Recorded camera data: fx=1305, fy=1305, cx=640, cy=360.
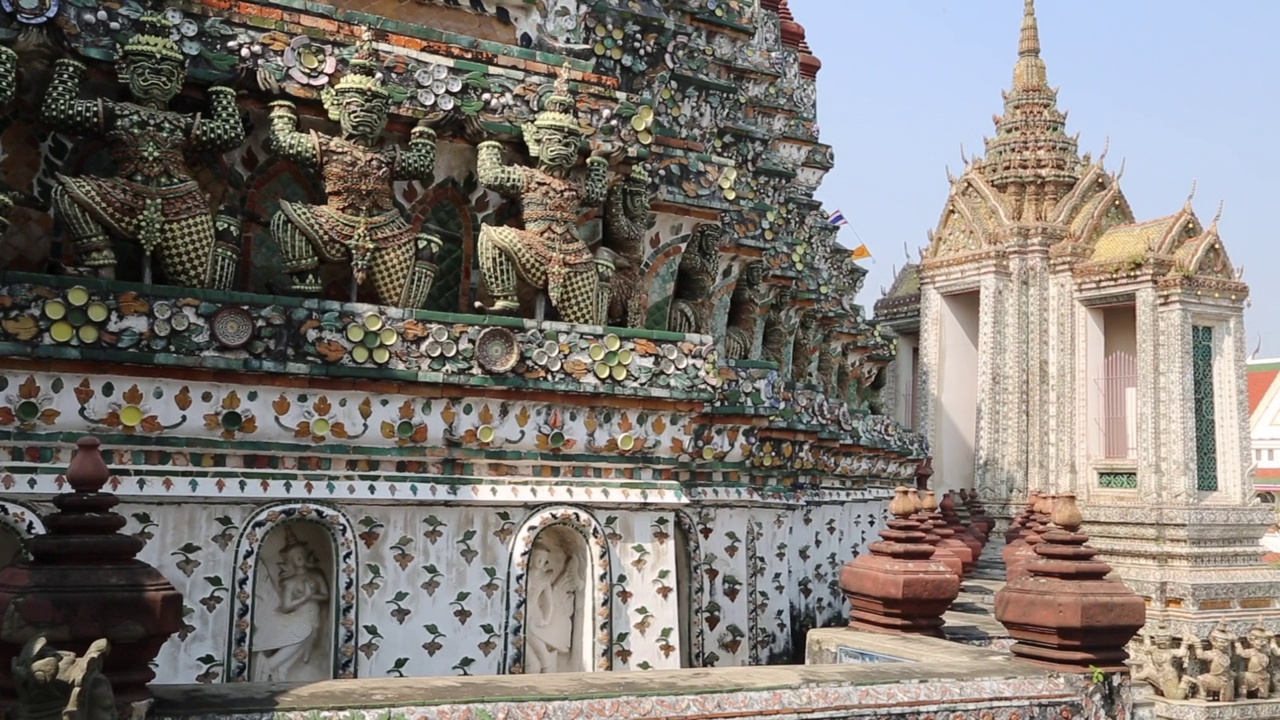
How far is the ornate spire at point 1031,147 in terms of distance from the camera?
29.2 metres

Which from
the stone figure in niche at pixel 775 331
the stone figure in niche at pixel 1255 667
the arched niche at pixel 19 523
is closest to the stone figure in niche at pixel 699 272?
the stone figure in niche at pixel 775 331

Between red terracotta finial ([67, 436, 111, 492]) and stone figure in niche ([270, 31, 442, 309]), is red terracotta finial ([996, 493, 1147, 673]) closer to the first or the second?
stone figure in niche ([270, 31, 442, 309])

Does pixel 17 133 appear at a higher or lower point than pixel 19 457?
higher

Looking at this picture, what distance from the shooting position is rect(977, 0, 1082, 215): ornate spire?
2923cm

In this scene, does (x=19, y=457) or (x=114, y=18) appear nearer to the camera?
(x=19, y=457)

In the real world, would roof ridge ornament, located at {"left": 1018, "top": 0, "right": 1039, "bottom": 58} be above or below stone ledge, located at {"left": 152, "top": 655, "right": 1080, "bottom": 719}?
above

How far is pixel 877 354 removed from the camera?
24297 millimetres

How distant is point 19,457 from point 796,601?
8.96m

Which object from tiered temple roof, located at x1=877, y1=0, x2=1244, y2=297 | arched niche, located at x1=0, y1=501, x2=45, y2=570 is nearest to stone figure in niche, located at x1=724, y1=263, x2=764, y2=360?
arched niche, located at x1=0, y1=501, x2=45, y2=570

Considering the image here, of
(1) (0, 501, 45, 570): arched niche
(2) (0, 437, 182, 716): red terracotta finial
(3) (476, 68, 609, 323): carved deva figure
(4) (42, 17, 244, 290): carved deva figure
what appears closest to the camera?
(2) (0, 437, 182, 716): red terracotta finial

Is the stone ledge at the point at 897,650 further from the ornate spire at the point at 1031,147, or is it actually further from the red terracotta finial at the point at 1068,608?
the ornate spire at the point at 1031,147

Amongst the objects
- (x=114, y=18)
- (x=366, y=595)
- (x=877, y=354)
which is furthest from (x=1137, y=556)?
(x=114, y=18)

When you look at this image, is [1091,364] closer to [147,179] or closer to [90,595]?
[147,179]

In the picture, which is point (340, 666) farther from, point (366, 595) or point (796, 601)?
point (796, 601)
